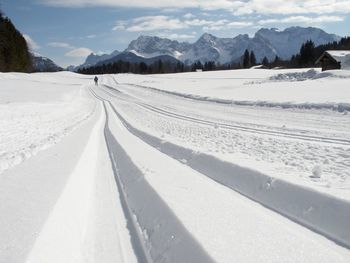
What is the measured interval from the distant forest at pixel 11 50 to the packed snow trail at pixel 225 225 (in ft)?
251

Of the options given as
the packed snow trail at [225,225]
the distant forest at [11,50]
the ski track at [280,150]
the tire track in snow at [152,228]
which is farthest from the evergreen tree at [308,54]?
the tire track in snow at [152,228]

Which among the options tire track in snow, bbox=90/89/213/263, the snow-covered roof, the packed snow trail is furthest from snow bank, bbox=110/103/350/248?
the snow-covered roof

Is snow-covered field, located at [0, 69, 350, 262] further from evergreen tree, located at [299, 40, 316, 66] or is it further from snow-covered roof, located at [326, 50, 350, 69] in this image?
evergreen tree, located at [299, 40, 316, 66]

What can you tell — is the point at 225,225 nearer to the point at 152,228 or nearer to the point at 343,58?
the point at 152,228

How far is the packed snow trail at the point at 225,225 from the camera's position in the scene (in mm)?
3336

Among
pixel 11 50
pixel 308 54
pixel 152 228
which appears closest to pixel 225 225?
pixel 152 228

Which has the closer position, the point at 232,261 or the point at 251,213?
the point at 232,261

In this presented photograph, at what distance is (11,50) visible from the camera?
8400 cm

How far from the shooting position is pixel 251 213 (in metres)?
4.50

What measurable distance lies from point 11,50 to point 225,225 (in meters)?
89.9

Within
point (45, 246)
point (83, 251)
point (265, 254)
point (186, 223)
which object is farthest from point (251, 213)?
point (45, 246)

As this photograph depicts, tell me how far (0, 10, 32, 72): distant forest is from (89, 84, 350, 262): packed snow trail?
76361 mm

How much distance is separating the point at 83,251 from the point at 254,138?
6.84 metres

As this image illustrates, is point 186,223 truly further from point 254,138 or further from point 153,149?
point 254,138
